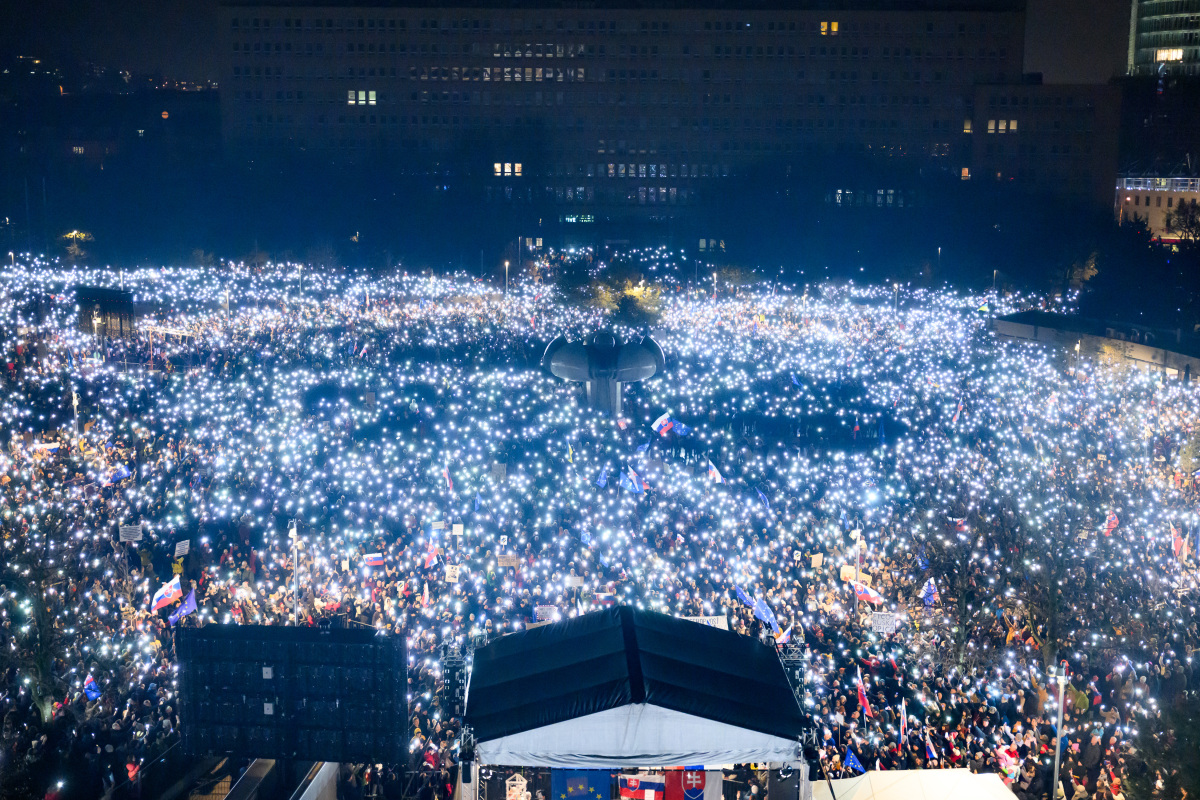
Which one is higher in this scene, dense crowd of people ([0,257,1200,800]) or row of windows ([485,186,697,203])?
row of windows ([485,186,697,203])

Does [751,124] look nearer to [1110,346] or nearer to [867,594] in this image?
[1110,346]

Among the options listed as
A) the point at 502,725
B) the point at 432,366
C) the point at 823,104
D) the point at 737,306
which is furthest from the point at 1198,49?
the point at 502,725

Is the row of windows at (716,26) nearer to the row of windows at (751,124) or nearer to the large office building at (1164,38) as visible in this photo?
the row of windows at (751,124)

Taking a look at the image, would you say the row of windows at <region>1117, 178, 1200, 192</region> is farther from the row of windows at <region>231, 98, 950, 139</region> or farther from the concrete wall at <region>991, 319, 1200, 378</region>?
the concrete wall at <region>991, 319, 1200, 378</region>

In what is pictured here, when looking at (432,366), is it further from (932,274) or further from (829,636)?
(932,274)

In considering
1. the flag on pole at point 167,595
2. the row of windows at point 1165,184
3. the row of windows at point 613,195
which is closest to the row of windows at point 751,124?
the row of windows at point 613,195

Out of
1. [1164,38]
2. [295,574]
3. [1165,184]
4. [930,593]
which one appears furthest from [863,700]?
[1164,38]

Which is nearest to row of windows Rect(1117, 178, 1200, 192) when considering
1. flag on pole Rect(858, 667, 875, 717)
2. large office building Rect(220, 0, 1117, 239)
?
large office building Rect(220, 0, 1117, 239)
